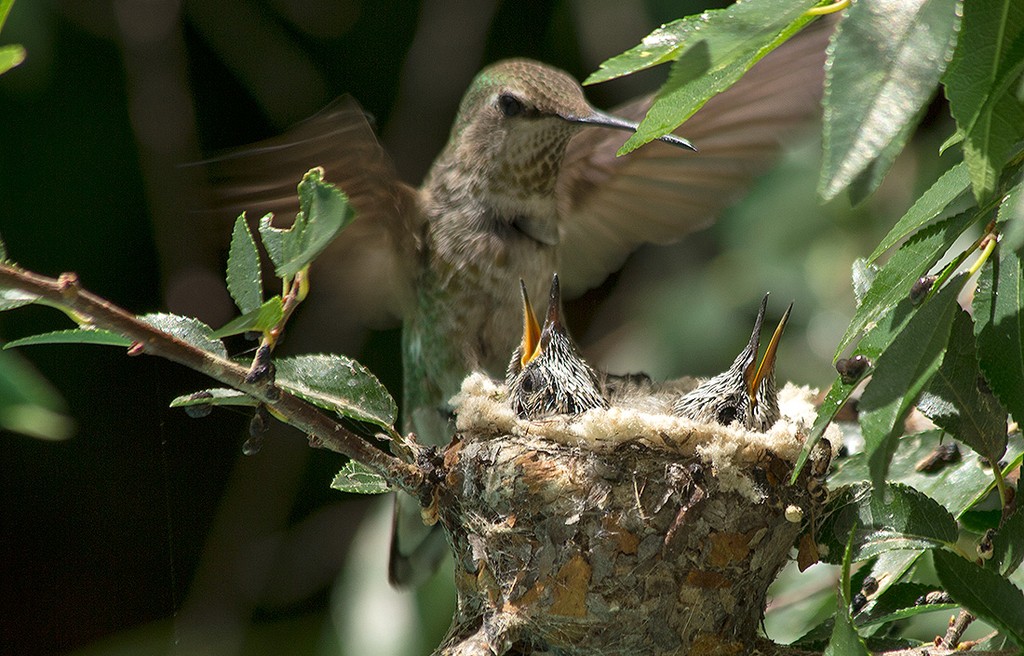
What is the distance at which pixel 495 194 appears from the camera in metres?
2.76

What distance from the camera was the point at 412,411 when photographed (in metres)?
2.98

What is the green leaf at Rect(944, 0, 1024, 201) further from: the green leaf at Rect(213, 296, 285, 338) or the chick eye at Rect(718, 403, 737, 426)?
the chick eye at Rect(718, 403, 737, 426)

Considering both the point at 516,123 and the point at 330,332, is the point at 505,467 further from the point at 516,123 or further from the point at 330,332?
the point at 330,332

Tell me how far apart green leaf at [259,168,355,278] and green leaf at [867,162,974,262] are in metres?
0.54

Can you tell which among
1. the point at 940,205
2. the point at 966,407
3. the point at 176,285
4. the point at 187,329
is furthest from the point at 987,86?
the point at 176,285

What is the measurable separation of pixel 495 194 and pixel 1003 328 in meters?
1.54

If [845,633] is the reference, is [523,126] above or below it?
below

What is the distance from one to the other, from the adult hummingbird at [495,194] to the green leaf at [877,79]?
1.33 m

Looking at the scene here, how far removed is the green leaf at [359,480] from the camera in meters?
1.80

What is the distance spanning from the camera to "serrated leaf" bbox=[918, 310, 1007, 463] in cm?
149

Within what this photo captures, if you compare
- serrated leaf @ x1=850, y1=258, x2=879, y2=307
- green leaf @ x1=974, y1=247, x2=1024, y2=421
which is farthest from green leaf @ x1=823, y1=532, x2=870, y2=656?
serrated leaf @ x1=850, y1=258, x2=879, y2=307

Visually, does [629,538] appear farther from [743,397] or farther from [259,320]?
[259,320]

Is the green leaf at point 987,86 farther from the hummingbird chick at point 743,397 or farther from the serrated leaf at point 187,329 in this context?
the hummingbird chick at point 743,397

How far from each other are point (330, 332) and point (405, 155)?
2.33ft
